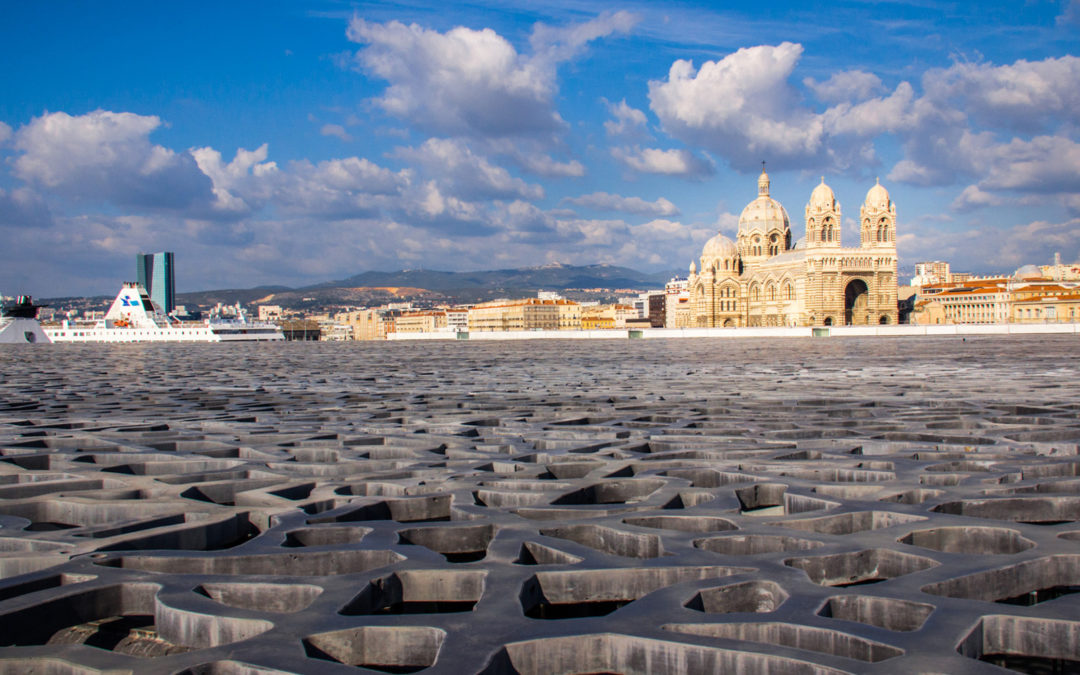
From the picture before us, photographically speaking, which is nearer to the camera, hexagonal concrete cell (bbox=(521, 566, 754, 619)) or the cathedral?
hexagonal concrete cell (bbox=(521, 566, 754, 619))

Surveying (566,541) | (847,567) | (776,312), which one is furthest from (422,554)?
(776,312)

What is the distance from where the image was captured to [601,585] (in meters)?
3.24

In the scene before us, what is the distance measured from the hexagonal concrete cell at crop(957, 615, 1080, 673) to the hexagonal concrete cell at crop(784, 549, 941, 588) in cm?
67

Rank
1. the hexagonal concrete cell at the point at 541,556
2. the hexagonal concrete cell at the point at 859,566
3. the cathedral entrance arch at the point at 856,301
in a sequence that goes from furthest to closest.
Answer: the cathedral entrance arch at the point at 856,301 < the hexagonal concrete cell at the point at 541,556 < the hexagonal concrete cell at the point at 859,566

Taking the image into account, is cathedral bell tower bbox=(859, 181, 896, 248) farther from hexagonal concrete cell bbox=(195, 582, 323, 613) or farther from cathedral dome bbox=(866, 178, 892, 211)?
hexagonal concrete cell bbox=(195, 582, 323, 613)

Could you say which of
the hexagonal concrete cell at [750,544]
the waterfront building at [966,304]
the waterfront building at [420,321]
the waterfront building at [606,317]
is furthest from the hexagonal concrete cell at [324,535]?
the waterfront building at [420,321]

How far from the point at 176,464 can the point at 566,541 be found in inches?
131

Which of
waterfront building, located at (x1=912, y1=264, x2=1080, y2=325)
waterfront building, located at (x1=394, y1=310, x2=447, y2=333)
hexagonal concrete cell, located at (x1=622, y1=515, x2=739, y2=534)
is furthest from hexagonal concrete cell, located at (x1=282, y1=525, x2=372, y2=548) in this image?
waterfront building, located at (x1=394, y1=310, x2=447, y2=333)

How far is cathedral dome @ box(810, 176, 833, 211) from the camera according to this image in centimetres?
9225

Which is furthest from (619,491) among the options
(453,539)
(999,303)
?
(999,303)

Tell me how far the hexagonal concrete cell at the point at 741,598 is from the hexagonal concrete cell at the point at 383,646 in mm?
831

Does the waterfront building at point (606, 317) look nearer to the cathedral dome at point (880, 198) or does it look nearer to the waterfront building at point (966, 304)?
the waterfront building at point (966, 304)

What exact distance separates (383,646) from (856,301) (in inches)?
3884

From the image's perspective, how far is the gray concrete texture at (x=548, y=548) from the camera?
102 inches
